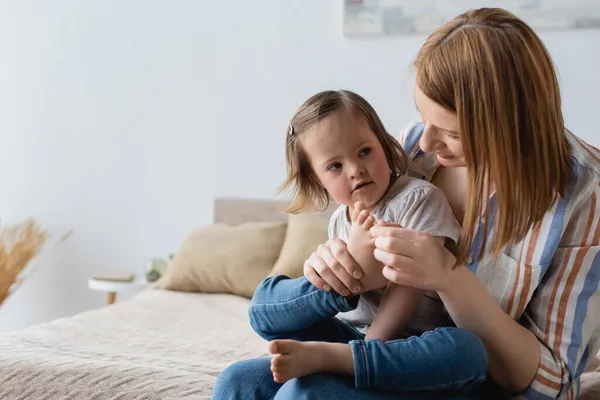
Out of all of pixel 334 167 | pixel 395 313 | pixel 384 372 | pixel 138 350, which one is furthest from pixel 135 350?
pixel 384 372

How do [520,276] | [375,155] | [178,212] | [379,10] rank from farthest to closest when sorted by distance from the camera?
[178,212], [379,10], [375,155], [520,276]

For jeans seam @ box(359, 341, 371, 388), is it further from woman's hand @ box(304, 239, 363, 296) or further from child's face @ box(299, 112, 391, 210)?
child's face @ box(299, 112, 391, 210)

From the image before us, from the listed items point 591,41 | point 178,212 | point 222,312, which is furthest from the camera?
point 178,212

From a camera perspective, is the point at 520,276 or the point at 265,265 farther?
the point at 265,265

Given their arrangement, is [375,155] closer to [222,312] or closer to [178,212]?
[222,312]

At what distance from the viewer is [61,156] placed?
12.6 ft

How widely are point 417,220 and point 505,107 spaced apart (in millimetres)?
303

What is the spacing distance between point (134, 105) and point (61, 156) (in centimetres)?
47

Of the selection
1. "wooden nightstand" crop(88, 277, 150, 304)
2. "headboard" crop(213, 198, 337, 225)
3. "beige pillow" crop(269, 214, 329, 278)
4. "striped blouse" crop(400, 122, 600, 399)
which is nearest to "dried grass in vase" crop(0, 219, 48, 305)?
"wooden nightstand" crop(88, 277, 150, 304)

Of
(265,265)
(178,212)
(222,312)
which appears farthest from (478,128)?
(178,212)

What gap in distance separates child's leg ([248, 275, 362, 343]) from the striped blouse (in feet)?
0.97

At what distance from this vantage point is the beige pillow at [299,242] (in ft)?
9.63

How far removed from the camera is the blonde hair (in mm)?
1215

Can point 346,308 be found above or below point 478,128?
below
